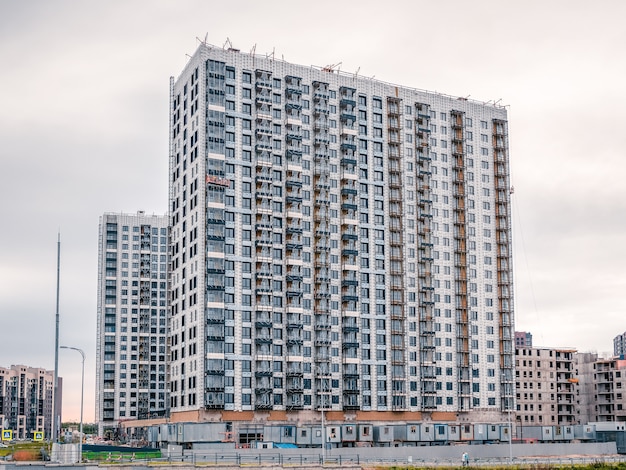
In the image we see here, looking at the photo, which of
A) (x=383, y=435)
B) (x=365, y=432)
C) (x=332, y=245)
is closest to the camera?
(x=383, y=435)

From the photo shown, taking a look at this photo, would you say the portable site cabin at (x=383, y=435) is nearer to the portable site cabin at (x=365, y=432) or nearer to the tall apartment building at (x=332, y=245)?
the portable site cabin at (x=365, y=432)

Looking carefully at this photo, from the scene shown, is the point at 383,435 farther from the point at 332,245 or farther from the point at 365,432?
the point at 332,245

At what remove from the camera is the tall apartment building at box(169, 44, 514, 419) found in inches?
6073

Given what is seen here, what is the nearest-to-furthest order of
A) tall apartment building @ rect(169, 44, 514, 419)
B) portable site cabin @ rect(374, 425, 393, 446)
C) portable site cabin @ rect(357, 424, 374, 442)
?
tall apartment building @ rect(169, 44, 514, 419), portable site cabin @ rect(374, 425, 393, 446), portable site cabin @ rect(357, 424, 374, 442)

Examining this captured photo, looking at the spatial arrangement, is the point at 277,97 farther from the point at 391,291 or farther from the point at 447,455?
the point at 447,455

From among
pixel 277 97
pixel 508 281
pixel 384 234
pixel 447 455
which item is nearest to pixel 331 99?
pixel 277 97

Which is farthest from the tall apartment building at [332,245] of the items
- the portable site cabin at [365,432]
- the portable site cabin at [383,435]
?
the portable site cabin at [383,435]

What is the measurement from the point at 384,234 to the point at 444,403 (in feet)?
113

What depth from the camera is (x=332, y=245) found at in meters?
167

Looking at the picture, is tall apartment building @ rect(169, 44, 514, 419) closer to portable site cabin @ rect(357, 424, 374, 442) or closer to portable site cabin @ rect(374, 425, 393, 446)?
portable site cabin @ rect(357, 424, 374, 442)

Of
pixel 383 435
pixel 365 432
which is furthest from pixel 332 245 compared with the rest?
pixel 383 435

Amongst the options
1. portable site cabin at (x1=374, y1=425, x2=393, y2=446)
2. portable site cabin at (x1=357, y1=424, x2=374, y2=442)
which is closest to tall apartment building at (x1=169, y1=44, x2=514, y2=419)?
portable site cabin at (x1=357, y1=424, x2=374, y2=442)

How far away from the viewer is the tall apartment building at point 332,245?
15425 centimetres

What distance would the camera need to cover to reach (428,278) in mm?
175250
